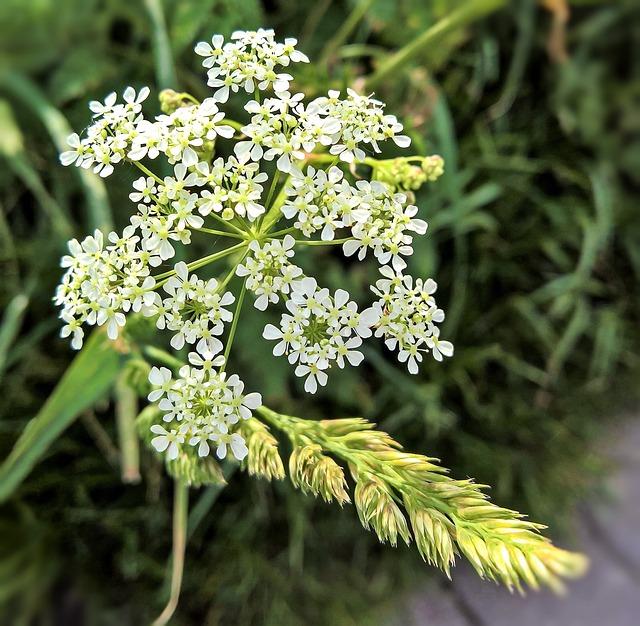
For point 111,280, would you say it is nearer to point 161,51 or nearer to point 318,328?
point 318,328

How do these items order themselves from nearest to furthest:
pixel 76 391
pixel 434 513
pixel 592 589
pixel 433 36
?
pixel 434 513 < pixel 76 391 < pixel 433 36 < pixel 592 589

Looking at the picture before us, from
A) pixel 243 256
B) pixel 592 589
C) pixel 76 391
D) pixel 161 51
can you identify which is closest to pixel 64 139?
pixel 161 51

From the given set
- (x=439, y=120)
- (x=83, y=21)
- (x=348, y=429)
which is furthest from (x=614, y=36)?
(x=348, y=429)

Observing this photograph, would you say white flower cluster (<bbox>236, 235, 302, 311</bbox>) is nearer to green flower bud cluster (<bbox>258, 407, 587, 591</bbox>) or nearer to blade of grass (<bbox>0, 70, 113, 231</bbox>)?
green flower bud cluster (<bbox>258, 407, 587, 591</bbox>)

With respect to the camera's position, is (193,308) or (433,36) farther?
(433,36)

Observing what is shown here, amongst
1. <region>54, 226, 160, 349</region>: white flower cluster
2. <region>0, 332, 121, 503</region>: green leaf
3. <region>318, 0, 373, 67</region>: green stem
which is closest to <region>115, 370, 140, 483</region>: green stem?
<region>0, 332, 121, 503</region>: green leaf

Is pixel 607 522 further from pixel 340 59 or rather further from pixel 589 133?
pixel 340 59

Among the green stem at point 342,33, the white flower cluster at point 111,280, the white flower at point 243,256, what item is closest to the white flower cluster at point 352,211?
the white flower at point 243,256
